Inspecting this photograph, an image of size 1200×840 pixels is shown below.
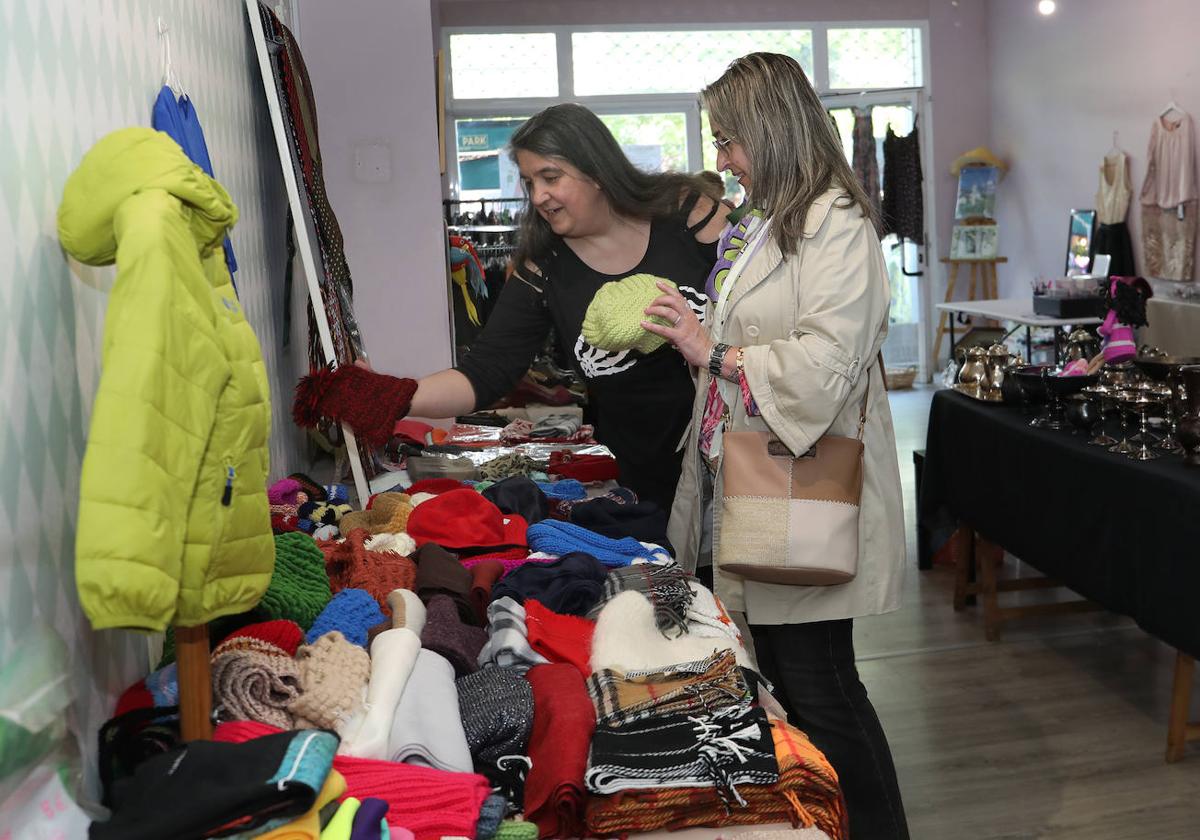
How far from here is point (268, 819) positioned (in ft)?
3.43

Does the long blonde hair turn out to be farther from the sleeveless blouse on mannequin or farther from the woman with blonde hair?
the sleeveless blouse on mannequin

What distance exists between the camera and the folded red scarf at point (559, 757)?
131cm

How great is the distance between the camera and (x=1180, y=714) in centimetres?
310

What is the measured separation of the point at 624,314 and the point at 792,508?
0.54 metres

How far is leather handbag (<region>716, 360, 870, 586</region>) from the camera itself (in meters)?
2.02

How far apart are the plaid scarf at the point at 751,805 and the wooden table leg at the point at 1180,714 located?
2.08 metres

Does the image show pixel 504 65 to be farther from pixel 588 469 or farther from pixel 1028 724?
pixel 1028 724

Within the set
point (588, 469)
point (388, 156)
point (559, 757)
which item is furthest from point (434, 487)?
point (388, 156)

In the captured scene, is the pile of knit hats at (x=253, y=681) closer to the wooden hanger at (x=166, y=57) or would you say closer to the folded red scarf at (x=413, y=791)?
the folded red scarf at (x=413, y=791)

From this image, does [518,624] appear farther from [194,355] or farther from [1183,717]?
[1183,717]

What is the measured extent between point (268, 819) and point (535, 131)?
175cm

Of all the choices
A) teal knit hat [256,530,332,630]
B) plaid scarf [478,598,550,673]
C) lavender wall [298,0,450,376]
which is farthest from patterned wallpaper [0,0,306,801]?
lavender wall [298,0,450,376]

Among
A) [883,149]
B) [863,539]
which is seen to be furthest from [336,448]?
[883,149]

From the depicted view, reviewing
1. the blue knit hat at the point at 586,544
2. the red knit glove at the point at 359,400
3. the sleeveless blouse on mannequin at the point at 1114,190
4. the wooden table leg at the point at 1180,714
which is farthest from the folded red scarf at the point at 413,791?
the sleeveless blouse on mannequin at the point at 1114,190
